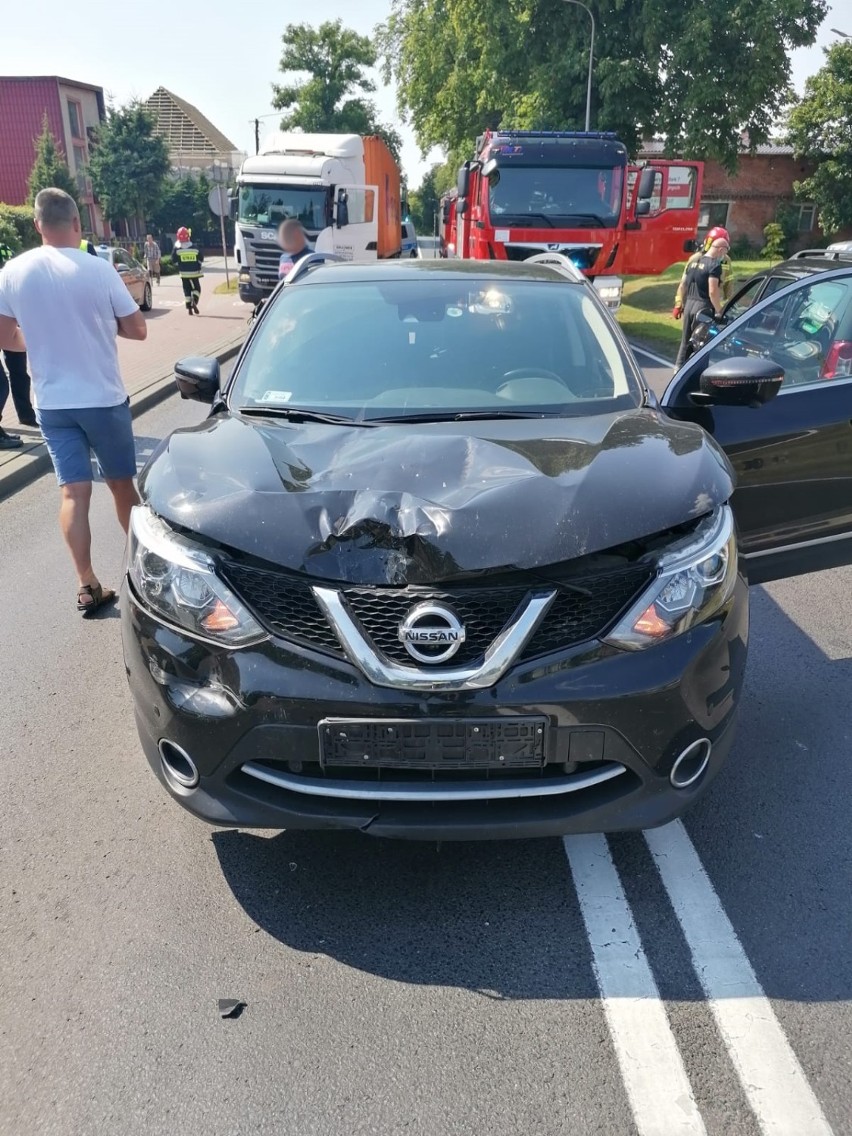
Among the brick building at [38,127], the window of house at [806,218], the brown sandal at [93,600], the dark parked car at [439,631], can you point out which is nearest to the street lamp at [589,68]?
the window of house at [806,218]

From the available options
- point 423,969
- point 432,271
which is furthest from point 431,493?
point 432,271

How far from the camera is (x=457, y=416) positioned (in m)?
3.42

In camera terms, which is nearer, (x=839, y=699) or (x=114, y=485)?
(x=839, y=699)

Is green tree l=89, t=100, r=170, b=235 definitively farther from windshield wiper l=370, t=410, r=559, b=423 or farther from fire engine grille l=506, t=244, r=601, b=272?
windshield wiper l=370, t=410, r=559, b=423

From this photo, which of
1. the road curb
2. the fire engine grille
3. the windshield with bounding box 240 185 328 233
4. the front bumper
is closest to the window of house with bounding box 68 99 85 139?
the windshield with bounding box 240 185 328 233

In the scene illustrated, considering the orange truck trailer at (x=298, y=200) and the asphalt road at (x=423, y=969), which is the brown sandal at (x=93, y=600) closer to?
the asphalt road at (x=423, y=969)

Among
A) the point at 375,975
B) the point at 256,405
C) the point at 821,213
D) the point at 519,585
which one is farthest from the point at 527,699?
the point at 821,213

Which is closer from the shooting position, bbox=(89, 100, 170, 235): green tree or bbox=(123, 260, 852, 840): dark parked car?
bbox=(123, 260, 852, 840): dark parked car

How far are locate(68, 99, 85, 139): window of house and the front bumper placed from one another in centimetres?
6218

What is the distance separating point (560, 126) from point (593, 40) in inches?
125

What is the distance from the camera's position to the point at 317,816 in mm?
2545

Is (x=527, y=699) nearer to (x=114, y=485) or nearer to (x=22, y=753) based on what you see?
(x=22, y=753)

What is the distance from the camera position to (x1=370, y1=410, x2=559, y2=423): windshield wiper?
11.1 feet

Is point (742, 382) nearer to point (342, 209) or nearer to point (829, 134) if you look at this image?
point (342, 209)
